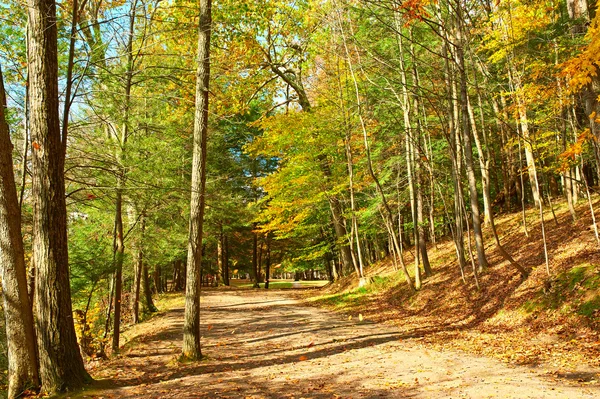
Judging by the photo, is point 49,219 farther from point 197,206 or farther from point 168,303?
point 168,303

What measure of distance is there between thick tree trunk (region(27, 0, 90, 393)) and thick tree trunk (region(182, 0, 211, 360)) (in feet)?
6.55

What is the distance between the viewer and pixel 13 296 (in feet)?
20.1

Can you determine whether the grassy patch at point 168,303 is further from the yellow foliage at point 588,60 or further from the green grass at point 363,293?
the yellow foliage at point 588,60

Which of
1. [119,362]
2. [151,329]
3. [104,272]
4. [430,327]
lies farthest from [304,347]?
[151,329]

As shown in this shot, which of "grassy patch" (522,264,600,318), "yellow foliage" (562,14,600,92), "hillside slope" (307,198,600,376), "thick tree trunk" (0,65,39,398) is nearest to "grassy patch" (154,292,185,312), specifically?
"hillside slope" (307,198,600,376)

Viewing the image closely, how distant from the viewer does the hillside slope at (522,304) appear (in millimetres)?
6363

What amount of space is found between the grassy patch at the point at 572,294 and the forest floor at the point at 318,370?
185cm

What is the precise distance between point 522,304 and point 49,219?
8.16m

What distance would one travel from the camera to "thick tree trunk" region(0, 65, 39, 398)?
19.9 ft

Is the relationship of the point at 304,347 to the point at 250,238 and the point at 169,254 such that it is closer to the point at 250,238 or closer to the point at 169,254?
the point at 169,254

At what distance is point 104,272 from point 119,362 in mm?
1826

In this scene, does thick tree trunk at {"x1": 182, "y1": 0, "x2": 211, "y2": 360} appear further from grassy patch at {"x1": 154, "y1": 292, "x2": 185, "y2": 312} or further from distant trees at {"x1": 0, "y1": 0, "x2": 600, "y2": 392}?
grassy patch at {"x1": 154, "y1": 292, "x2": 185, "y2": 312}

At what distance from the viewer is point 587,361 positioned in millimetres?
5426

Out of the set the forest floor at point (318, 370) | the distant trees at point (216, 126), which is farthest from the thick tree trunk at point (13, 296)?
the forest floor at point (318, 370)
